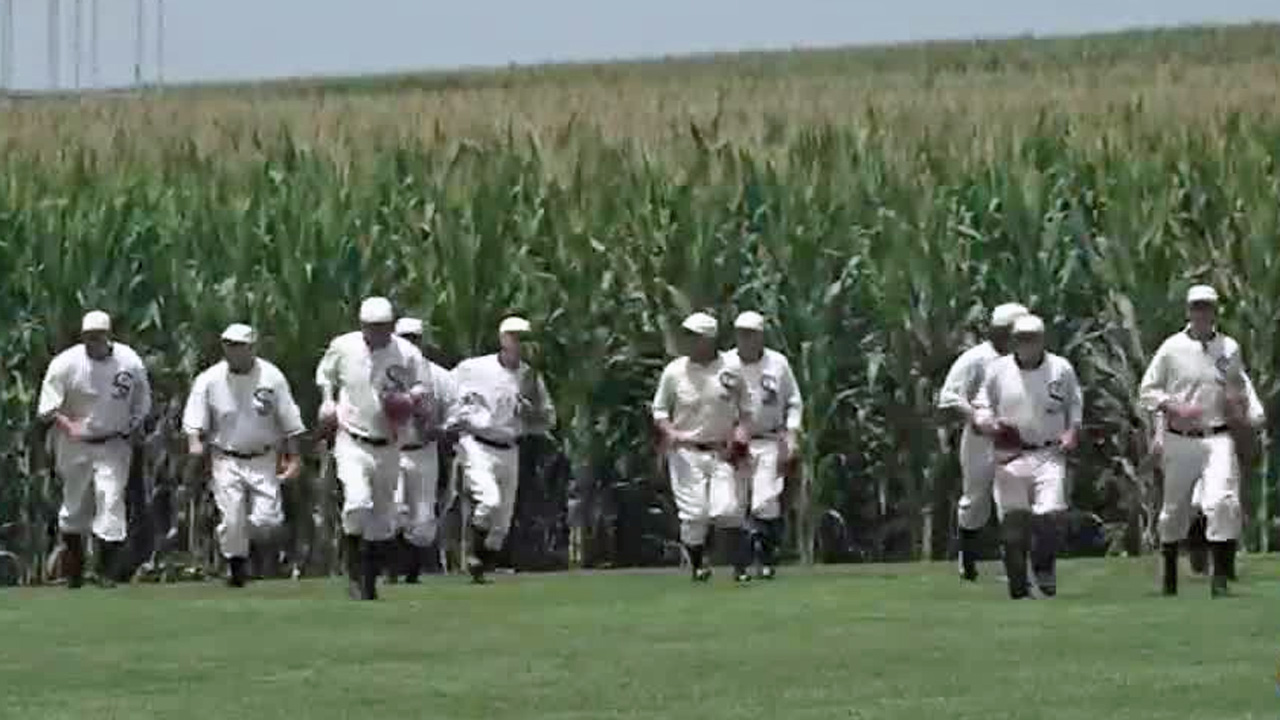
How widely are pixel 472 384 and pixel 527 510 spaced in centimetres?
194

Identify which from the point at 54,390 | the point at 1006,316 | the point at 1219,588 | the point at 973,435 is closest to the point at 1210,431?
the point at 1219,588

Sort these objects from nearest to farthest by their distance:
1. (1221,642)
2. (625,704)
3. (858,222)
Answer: (625,704)
(1221,642)
(858,222)

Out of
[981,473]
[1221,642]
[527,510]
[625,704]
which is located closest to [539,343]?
[527,510]

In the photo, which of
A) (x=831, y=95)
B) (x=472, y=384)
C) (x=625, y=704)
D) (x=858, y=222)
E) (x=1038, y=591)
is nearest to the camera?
(x=625, y=704)

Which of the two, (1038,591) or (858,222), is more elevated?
(858,222)

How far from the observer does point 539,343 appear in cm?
2955

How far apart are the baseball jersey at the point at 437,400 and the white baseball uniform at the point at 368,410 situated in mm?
1082

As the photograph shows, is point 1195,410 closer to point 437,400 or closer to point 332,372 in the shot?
point 332,372

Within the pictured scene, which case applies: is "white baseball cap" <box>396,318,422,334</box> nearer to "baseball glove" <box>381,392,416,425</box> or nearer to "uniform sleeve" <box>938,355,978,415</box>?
"baseball glove" <box>381,392,416,425</box>

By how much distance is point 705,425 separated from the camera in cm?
2697

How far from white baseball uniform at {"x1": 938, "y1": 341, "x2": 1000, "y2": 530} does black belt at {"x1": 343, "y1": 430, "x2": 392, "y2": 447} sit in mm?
3853

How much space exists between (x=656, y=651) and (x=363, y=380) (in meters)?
5.44

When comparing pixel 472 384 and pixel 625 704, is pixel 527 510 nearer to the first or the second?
pixel 472 384

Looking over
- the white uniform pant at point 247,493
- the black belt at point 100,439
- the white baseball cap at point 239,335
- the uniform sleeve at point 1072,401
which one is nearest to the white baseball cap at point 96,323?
the black belt at point 100,439
